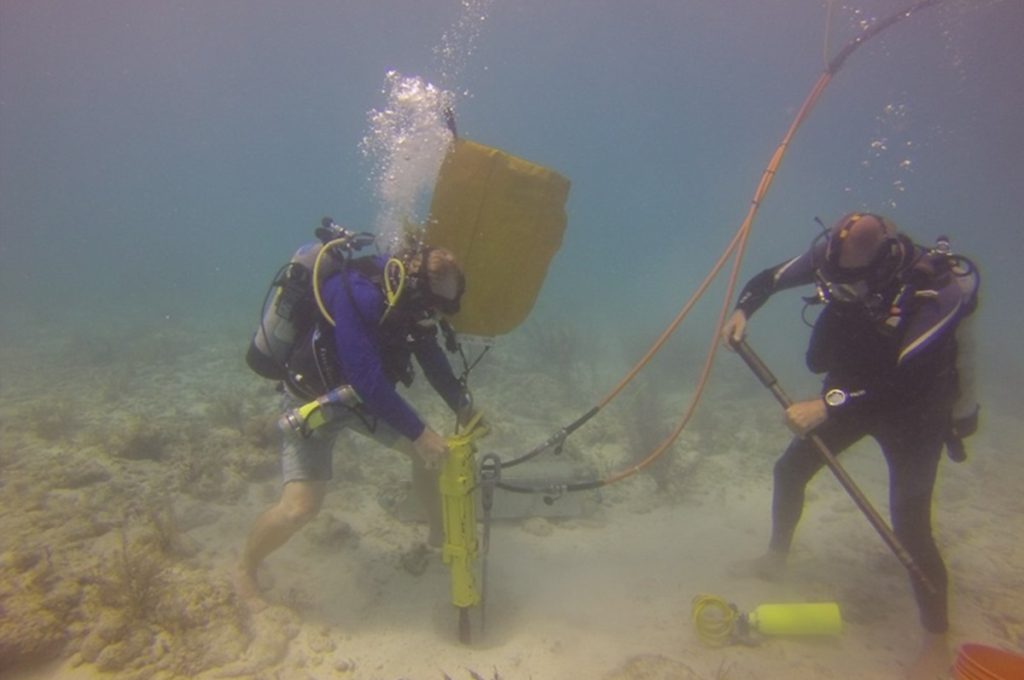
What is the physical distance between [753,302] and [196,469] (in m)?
5.97

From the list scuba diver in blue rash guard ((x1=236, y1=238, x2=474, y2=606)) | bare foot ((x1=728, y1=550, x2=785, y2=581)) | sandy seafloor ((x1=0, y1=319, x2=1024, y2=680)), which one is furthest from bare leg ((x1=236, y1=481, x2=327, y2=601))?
bare foot ((x1=728, y1=550, x2=785, y2=581))

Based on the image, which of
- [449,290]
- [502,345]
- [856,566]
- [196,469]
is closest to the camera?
[449,290]

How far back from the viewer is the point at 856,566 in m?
4.93

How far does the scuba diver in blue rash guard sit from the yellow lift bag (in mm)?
633

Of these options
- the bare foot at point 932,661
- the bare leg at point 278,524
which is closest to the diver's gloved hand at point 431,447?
the bare leg at point 278,524

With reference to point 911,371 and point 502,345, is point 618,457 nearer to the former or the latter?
point 911,371

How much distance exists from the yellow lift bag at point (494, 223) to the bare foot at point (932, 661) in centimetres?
387

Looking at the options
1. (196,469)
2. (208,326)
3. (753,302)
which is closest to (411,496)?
(196,469)

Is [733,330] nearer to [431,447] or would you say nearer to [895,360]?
[895,360]

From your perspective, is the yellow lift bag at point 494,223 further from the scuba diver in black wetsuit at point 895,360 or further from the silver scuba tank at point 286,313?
the scuba diver in black wetsuit at point 895,360

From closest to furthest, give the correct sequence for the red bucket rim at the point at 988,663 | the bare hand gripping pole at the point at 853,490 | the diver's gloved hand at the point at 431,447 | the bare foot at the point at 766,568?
the red bucket rim at the point at 988,663
the bare hand gripping pole at the point at 853,490
the diver's gloved hand at the point at 431,447
the bare foot at the point at 766,568

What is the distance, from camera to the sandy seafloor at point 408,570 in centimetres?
330

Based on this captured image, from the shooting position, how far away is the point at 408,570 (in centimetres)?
461

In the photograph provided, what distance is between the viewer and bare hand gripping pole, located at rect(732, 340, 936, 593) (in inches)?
120
